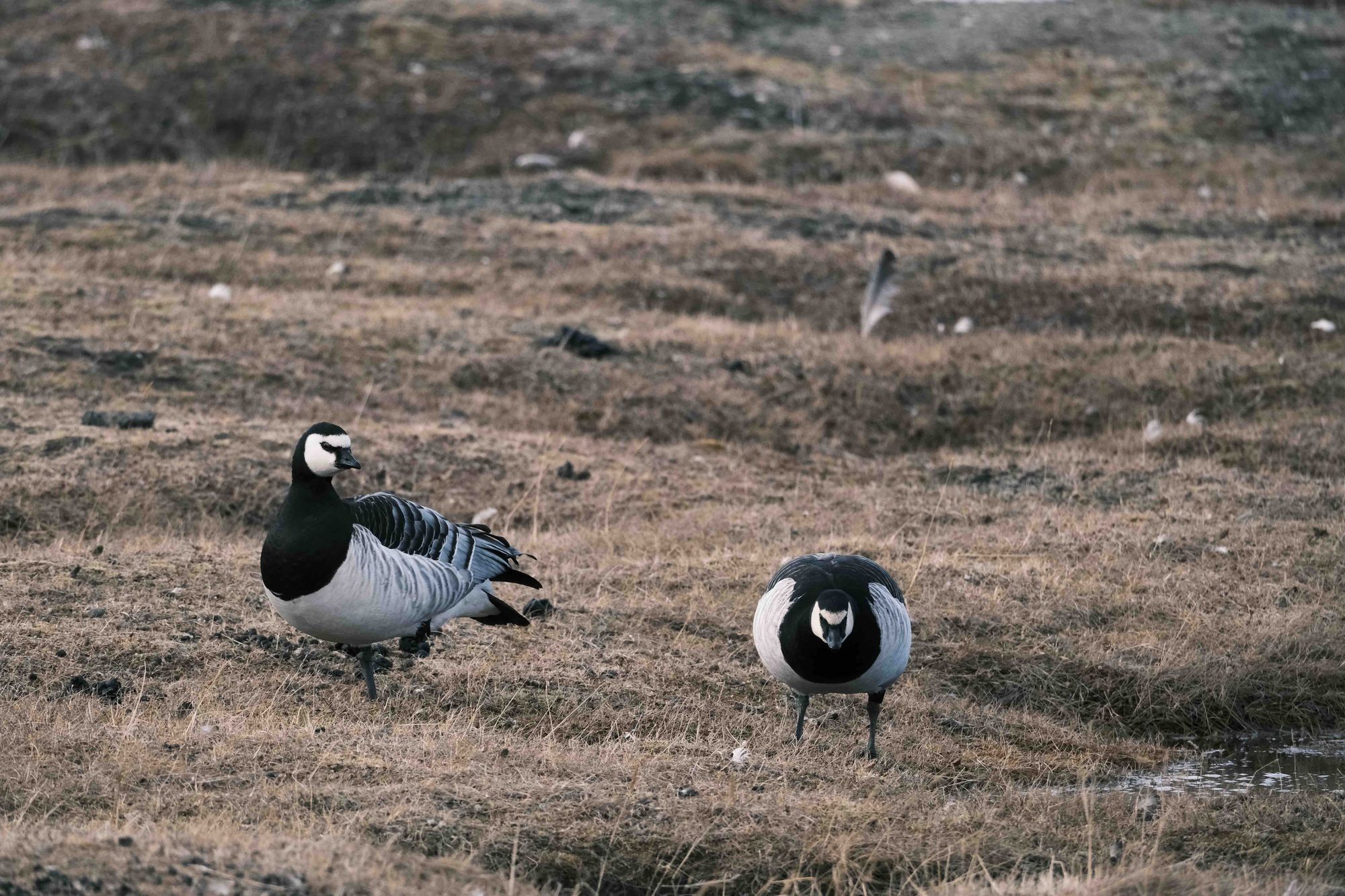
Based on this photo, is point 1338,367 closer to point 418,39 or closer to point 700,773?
point 700,773

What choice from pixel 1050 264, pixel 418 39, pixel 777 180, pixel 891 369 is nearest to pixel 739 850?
pixel 891 369

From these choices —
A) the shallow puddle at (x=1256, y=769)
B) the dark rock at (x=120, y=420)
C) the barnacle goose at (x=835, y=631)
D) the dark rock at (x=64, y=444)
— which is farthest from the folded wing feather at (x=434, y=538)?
the dark rock at (x=120, y=420)

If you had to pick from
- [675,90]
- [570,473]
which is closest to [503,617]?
[570,473]

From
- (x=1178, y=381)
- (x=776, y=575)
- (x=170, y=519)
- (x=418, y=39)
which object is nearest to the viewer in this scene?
A: (x=776, y=575)

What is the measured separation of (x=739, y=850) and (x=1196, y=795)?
333 cm

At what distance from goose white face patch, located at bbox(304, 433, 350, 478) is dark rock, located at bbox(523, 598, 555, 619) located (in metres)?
2.74

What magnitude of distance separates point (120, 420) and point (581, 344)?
5.82 meters

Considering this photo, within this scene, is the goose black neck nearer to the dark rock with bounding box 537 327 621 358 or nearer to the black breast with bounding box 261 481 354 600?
the black breast with bounding box 261 481 354 600

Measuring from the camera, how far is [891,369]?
17312mm

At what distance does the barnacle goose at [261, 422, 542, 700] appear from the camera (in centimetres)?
811

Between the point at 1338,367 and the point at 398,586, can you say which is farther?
the point at 1338,367

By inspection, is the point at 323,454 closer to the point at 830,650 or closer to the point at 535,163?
the point at 830,650

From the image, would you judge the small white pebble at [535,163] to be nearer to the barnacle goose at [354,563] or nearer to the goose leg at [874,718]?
the barnacle goose at [354,563]

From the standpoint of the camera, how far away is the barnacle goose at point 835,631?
7.86 meters
